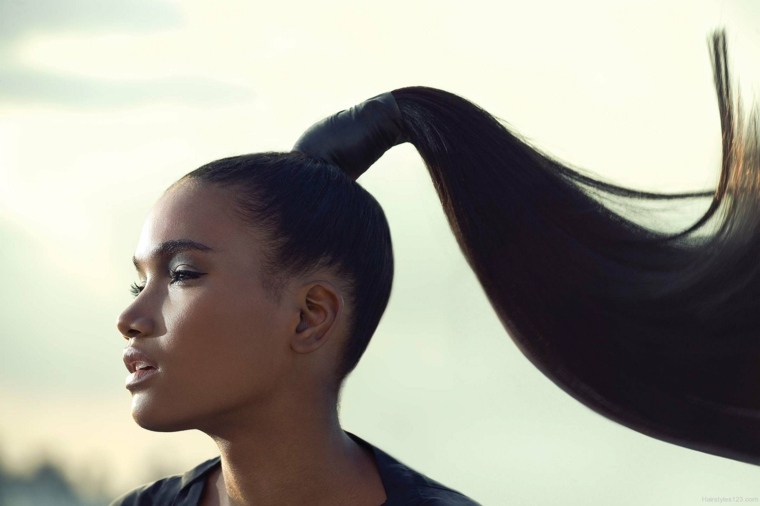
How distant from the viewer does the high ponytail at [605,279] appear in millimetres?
896

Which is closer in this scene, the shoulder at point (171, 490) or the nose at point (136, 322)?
the nose at point (136, 322)

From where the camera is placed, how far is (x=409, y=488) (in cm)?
85

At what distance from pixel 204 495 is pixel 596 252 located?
0.44 meters

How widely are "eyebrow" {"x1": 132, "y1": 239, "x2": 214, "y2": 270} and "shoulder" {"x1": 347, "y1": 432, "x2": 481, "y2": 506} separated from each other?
0.25m

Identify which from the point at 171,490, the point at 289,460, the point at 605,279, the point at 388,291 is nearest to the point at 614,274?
the point at 605,279

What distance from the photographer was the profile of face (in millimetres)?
762

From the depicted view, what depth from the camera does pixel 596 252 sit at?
0.91 meters

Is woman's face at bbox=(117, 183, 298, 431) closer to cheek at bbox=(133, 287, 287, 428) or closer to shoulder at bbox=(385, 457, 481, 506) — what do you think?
cheek at bbox=(133, 287, 287, 428)

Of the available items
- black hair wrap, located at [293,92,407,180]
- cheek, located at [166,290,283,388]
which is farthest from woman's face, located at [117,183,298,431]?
black hair wrap, located at [293,92,407,180]

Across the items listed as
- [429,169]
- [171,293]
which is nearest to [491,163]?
[429,169]

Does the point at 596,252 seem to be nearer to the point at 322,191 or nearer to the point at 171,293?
the point at 322,191

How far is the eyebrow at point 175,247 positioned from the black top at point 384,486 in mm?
245

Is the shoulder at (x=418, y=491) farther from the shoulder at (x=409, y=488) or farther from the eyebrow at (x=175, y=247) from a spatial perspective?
the eyebrow at (x=175, y=247)

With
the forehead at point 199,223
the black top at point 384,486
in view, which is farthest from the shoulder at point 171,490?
the forehead at point 199,223
